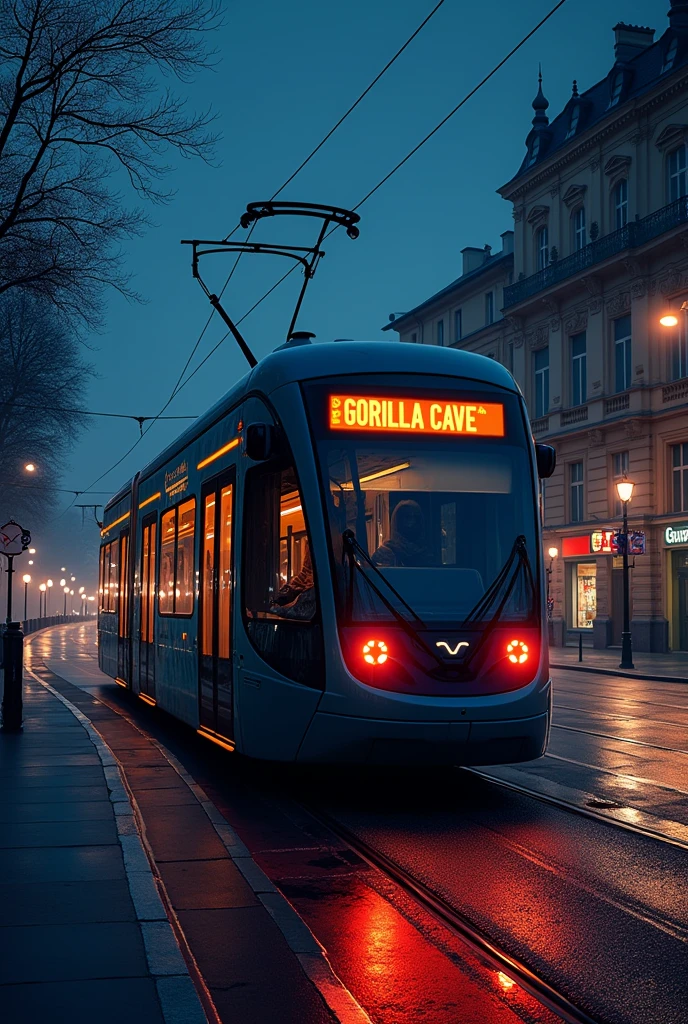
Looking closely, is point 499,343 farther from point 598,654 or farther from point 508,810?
point 508,810

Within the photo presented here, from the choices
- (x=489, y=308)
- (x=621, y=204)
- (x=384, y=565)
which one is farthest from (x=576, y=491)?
(x=384, y=565)

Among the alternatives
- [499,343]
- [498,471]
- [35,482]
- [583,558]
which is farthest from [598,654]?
[35,482]

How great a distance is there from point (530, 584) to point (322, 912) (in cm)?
362

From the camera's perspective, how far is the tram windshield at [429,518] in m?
8.77

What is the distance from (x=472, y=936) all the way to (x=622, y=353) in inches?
1424

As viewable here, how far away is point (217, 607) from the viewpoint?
11008mm

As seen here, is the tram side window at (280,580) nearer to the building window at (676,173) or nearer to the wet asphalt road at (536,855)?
the wet asphalt road at (536,855)

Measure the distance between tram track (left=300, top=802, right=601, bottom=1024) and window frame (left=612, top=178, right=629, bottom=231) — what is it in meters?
35.1

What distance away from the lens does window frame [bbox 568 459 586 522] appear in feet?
137

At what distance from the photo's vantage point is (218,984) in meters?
4.84

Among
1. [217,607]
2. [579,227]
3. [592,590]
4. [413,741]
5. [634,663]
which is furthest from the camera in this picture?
[579,227]

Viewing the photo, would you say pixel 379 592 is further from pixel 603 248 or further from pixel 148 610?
pixel 603 248

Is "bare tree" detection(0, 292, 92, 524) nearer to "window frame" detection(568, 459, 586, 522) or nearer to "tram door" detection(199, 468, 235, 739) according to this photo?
"window frame" detection(568, 459, 586, 522)

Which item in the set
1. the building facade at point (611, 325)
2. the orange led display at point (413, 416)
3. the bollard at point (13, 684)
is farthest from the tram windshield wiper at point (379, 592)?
the building facade at point (611, 325)
